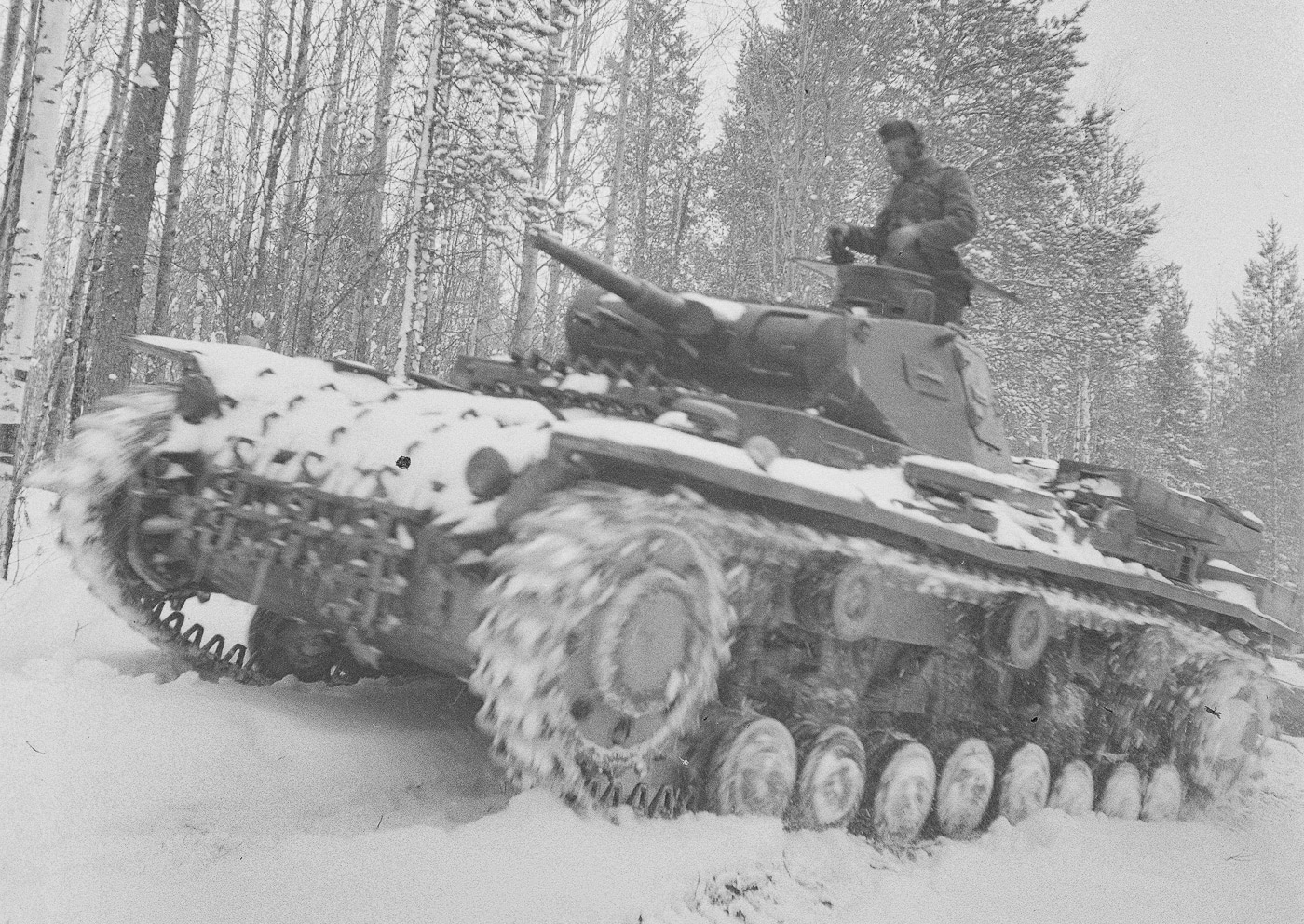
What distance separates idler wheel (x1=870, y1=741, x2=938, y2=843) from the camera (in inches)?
201

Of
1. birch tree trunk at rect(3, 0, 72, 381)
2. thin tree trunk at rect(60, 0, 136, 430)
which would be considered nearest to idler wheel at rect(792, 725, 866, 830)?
birch tree trunk at rect(3, 0, 72, 381)

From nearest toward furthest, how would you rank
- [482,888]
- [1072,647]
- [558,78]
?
1. [482,888]
2. [1072,647]
3. [558,78]

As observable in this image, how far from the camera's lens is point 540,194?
13227 mm

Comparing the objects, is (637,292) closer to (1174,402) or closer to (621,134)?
(621,134)

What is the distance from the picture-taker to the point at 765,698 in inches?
199

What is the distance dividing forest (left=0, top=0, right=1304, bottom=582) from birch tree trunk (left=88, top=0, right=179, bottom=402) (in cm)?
3

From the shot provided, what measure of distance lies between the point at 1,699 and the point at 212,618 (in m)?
3.15

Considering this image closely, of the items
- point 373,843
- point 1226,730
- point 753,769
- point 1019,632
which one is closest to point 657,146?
point 1226,730

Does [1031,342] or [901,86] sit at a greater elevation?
[901,86]

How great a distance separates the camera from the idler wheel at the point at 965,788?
5434mm

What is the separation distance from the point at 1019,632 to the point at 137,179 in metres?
7.72

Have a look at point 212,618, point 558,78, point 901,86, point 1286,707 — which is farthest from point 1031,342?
point 212,618

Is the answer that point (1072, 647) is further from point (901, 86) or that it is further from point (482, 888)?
point (901, 86)

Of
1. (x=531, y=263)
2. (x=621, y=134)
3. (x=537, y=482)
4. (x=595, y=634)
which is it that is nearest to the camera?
(x=595, y=634)
